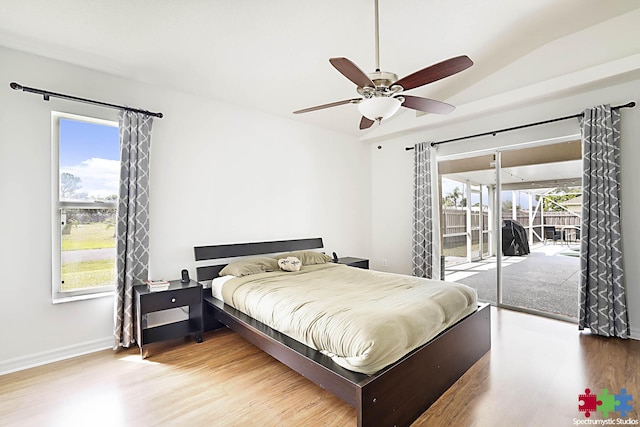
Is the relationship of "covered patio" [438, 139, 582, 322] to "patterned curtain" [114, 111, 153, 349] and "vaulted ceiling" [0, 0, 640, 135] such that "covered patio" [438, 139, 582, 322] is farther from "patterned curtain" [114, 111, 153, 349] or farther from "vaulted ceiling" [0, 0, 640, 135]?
"patterned curtain" [114, 111, 153, 349]

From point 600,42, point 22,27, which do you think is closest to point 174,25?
point 22,27

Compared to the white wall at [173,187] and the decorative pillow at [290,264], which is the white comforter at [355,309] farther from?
the white wall at [173,187]

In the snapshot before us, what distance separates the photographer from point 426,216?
192 inches

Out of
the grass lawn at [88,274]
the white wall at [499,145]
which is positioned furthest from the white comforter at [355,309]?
the white wall at [499,145]

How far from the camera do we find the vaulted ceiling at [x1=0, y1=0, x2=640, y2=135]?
2477 mm

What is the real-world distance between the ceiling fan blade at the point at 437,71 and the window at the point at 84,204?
9.74ft

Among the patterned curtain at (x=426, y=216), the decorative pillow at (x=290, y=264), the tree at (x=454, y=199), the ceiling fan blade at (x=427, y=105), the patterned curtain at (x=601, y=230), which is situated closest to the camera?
the ceiling fan blade at (x=427, y=105)

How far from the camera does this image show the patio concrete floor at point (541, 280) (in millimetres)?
3992

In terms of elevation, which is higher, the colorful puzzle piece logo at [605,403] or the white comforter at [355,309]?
the white comforter at [355,309]

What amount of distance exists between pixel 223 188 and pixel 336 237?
7.15 ft

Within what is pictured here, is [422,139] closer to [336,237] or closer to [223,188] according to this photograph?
[336,237]

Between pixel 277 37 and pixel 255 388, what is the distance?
10.00ft

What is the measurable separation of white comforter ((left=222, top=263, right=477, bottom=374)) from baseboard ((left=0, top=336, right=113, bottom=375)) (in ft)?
4.14

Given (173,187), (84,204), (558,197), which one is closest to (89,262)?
(84,204)
